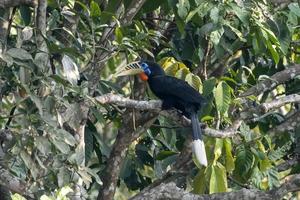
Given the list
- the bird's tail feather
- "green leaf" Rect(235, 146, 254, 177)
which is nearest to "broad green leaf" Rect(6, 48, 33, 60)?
the bird's tail feather

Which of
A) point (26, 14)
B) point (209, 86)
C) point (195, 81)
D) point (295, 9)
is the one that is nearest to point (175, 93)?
point (195, 81)

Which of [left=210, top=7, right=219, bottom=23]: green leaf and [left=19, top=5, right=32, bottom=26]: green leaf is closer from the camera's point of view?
[left=210, top=7, right=219, bottom=23]: green leaf

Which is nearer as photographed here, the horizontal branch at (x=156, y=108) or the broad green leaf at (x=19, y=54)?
the broad green leaf at (x=19, y=54)

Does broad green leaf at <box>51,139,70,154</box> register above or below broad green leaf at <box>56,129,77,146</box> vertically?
below

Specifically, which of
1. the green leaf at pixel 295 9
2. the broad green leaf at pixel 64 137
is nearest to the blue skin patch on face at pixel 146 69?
the green leaf at pixel 295 9

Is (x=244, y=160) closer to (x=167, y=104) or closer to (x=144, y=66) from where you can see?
(x=167, y=104)

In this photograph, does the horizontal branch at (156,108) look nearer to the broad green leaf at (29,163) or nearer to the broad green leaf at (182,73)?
the broad green leaf at (182,73)

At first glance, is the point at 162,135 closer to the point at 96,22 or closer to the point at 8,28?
the point at 96,22

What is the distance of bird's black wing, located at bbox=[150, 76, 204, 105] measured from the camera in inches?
191

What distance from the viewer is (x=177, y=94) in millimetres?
4957

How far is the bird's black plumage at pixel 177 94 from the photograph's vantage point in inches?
184

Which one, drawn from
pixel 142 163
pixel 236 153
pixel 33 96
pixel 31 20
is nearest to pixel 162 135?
pixel 142 163

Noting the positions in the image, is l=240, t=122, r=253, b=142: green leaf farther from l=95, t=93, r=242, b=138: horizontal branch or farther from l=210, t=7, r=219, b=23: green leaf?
l=210, t=7, r=219, b=23: green leaf

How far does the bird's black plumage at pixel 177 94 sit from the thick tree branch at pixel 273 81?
0.32 meters
